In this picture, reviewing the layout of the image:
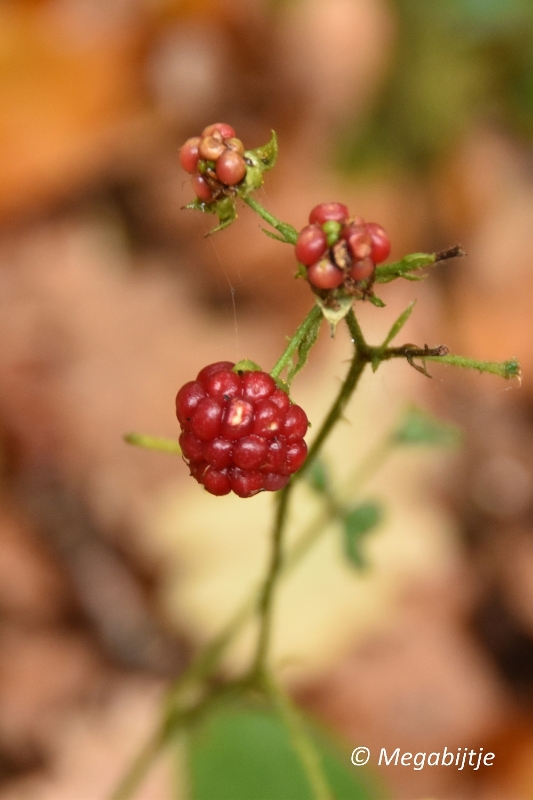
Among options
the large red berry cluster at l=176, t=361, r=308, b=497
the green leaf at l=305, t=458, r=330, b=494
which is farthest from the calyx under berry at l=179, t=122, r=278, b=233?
the green leaf at l=305, t=458, r=330, b=494

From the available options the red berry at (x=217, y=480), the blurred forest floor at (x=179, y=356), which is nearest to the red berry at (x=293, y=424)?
the red berry at (x=217, y=480)

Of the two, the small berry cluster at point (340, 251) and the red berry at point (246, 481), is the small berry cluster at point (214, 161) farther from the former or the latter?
the red berry at point (246, 481)

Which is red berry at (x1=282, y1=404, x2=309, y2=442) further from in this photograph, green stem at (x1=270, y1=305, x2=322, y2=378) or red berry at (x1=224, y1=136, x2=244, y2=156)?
red berry at (x1=224, y1=136, x2=244, y2=156)

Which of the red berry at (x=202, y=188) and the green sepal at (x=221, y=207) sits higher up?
the red berry at (x=202, y=188)

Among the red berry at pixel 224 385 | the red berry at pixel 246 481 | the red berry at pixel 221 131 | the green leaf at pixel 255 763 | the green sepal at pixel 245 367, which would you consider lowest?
the green leaf at pixel 255 763

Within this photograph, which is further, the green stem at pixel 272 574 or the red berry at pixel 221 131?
the green stem at pixel 272 574

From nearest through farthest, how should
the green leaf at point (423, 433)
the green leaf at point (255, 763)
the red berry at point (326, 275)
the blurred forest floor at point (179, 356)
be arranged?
1. the red berry at point (326, 275)
2. the green leaf at point (423, 433)
3. the green leaf at point (255, 763)
4. the blurred forest floor at point (179, 356)

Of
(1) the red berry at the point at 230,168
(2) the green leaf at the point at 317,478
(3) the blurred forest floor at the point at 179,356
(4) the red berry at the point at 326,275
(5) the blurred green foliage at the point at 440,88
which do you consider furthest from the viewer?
(5) the blurred green foliage at the point at 440,88

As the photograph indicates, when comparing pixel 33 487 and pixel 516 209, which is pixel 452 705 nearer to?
pixel 33 487
